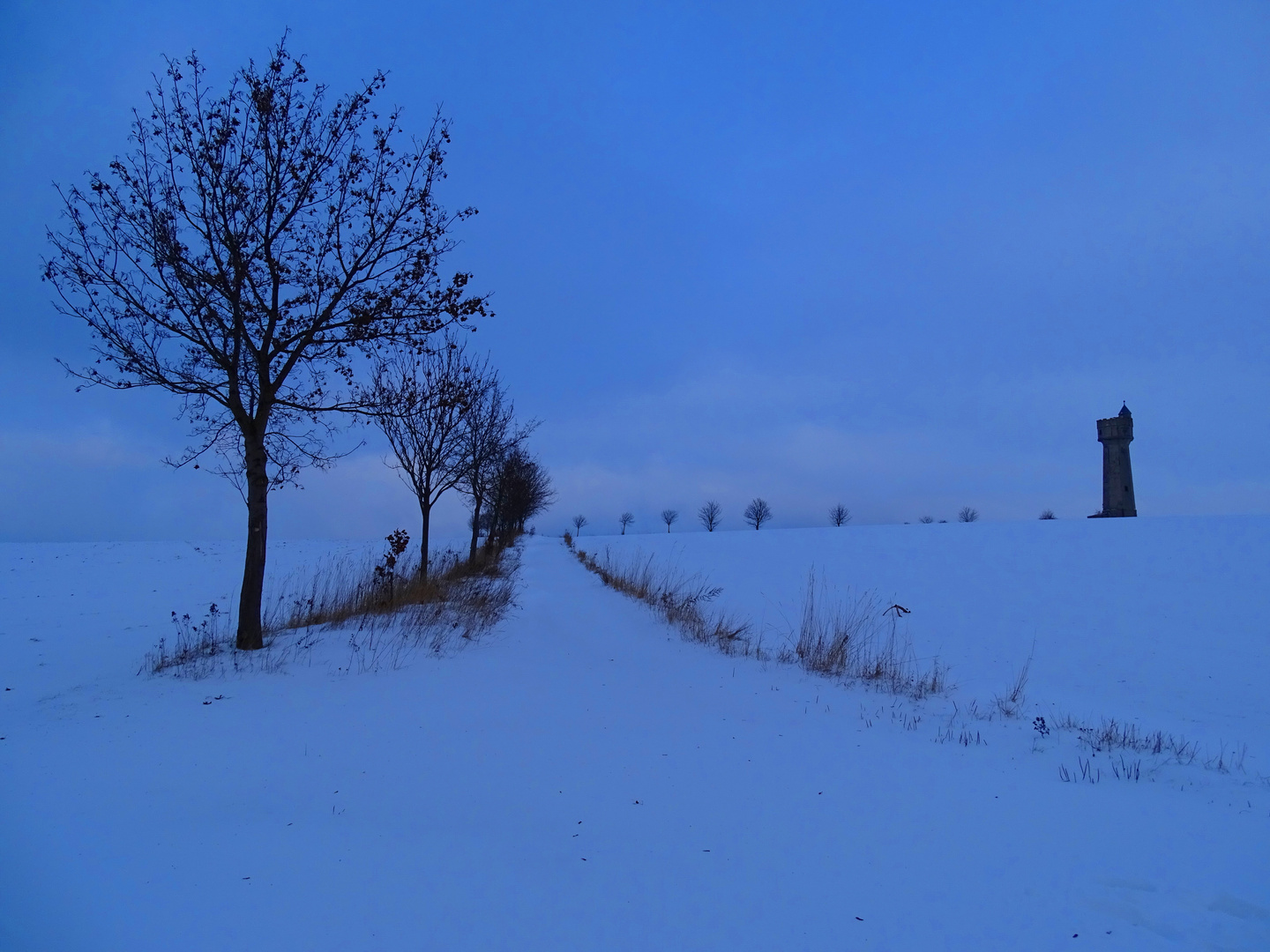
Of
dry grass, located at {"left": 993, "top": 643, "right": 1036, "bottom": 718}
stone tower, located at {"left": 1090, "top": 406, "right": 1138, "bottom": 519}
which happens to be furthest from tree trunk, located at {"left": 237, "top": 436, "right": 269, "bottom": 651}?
stone tower, located at {"left": 1090, "top": 406, "right": 1138, "bottom": 519}

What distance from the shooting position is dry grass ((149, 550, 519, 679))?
5.77 m

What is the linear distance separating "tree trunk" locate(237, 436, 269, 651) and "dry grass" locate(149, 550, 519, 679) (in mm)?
210

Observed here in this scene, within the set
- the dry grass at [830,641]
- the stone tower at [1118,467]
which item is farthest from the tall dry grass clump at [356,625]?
the stone tower at [1118,467]

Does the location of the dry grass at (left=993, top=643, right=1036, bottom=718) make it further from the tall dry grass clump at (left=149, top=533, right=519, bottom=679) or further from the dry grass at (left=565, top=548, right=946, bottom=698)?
the tall dry grass clump at (left=149, top=533, right=519, bottom=679)

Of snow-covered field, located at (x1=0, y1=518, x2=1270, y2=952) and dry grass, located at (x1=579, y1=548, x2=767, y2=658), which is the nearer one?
snow-covered field, located at (x1=0, y1=518, x2=1270, y2=952)

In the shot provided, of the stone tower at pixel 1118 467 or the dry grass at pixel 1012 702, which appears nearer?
the dry grass at pixel 1012 702

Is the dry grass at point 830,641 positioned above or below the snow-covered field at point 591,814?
below

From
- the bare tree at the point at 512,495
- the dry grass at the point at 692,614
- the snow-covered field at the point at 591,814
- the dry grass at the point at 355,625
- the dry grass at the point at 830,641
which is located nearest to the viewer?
the snow-covered field at the point at 591,814

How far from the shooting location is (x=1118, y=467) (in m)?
31.6

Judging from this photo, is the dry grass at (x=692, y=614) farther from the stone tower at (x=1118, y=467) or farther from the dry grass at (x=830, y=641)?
the stone tower at (x=1118, y=467)

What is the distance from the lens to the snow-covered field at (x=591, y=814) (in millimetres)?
2088

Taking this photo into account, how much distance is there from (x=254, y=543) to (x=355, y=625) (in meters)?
1.66

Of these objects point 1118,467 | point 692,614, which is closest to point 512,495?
point 692,614

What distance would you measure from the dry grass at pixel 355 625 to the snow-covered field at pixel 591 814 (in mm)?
327
